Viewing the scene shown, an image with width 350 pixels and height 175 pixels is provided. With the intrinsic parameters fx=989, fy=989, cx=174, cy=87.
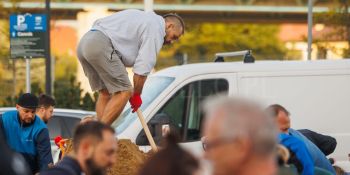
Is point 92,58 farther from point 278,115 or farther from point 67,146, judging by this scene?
point 278,115

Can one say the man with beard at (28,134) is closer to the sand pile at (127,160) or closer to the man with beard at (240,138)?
the sand pile at (127,160)

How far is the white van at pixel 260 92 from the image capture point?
34.7 feet

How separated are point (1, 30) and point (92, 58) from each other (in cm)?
2349

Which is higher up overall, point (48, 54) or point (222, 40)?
point (222, 40)

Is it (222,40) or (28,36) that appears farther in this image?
(222,40)

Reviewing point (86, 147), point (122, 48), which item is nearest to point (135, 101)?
point (122, 48)

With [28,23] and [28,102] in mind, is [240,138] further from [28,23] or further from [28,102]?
[28,23]

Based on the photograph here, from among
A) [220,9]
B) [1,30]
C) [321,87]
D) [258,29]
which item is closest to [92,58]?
[321,87]

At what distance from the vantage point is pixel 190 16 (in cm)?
4631

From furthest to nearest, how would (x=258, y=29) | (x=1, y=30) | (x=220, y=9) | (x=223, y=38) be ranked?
(x=258, y=29) < (x=223, y=38) < (x=220, y=9) < (x=1, y=30)

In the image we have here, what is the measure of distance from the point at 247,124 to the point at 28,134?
5.69 m

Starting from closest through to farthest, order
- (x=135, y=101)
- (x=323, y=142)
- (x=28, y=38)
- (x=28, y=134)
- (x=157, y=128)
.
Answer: (x=135, y=101) < (x=323, y=142) < (x=28, y=134) < (x=157, y=128) < (x=28, y=38)

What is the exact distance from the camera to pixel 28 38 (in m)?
18.9

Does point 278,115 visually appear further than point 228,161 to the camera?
Yes
